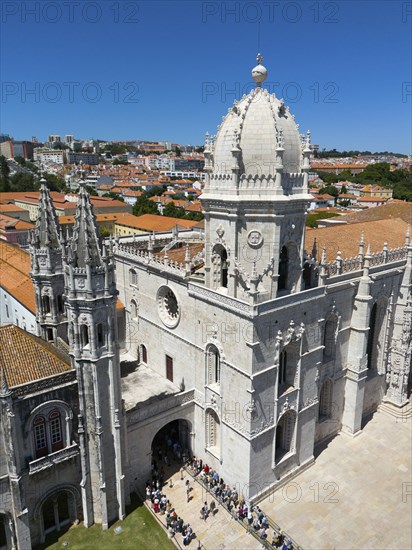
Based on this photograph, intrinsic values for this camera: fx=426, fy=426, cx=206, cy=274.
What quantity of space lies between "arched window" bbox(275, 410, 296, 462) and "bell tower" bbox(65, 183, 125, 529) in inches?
403

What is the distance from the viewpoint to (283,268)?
25453 millimetres

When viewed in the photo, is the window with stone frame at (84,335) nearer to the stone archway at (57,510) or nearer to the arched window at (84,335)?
the arched window at (84,335)

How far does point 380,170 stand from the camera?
18025cm

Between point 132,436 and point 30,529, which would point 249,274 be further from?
point 30,529

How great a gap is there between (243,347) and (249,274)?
4.15 metres

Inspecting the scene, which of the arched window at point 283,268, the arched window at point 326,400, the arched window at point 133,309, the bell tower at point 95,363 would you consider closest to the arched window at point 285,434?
the arched window at point 326,400

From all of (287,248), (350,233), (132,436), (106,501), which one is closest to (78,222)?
(287,248)

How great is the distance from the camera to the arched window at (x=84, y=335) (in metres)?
22.0

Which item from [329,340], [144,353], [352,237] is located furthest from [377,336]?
[144,353]

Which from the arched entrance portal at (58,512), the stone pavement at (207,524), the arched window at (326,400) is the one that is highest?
the arched window at (326,400)

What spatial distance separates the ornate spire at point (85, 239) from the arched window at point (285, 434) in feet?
52.1

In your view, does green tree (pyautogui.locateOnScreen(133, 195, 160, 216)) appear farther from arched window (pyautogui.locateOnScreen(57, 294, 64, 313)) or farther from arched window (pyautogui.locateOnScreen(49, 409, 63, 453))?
arched window (pyautogui.locateOnScreen(49, 409, 63, 453))

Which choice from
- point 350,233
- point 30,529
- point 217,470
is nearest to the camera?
point 30,529

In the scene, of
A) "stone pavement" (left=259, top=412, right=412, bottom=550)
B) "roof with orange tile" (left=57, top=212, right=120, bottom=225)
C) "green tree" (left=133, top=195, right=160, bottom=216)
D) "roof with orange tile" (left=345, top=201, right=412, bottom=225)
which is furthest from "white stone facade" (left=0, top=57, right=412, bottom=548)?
"green tree" (left=133, top=195, right=160, bottom=216)
